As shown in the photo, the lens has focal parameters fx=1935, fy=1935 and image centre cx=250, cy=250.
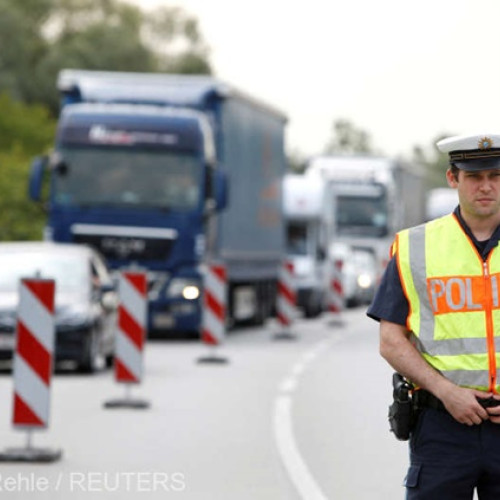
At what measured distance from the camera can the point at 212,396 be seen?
62.1ft

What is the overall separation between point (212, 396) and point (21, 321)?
6.27 meters

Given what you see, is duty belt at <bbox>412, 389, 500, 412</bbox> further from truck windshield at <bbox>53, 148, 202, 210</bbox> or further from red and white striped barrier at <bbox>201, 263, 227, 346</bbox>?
truck windshield at <bbox>53, 148, 202, 210</bbox>

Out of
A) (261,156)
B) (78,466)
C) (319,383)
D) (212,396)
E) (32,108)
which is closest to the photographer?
(78,466)

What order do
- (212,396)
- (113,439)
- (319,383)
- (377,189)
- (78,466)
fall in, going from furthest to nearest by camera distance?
(377,189) < (319,383) < (212,396) < (113,439) < (78,466)

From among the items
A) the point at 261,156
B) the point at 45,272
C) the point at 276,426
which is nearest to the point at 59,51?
the point at 261,156

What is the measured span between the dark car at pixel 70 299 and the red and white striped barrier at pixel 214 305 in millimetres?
1448

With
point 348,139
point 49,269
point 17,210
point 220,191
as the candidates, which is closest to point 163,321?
point 220,191

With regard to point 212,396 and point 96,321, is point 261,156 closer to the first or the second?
point 96,321

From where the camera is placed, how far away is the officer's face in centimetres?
606

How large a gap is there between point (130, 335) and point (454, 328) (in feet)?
36.8

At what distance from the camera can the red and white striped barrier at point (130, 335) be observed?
56.0ft

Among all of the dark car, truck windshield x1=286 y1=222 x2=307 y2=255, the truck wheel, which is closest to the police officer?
the dark car

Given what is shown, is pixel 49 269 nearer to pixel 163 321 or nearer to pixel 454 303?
pixel 163 321

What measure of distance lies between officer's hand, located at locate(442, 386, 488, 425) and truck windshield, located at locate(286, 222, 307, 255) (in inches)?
1531
